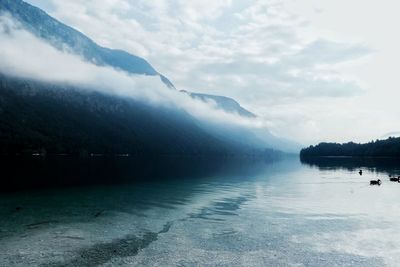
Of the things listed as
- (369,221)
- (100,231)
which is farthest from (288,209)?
(100,231)

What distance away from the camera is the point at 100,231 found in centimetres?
4769

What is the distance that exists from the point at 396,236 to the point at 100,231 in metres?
40.0

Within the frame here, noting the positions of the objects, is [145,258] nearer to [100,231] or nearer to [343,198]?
[100,231]

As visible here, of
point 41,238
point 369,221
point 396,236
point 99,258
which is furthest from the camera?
point 369,221

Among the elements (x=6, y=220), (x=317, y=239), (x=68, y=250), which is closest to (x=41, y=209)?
(x=6, y=220)

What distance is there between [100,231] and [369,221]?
1705 inches

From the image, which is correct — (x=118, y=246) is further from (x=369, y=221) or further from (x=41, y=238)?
(x=369, y=221)

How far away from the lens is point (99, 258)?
3616 centimetres

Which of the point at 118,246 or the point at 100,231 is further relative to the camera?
the point at 100,231

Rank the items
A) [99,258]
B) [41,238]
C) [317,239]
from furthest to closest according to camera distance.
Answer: [317,239] < [41,238] < [99,258]

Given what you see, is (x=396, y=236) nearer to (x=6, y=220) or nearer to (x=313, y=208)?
(x=313, y=208)

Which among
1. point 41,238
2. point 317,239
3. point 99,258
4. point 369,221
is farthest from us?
point 369,221

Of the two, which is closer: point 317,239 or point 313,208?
point 317,239

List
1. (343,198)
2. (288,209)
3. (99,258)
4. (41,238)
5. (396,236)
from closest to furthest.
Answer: (99,258) → (41,238) → (396,236) → (288,209) → (343,198)
